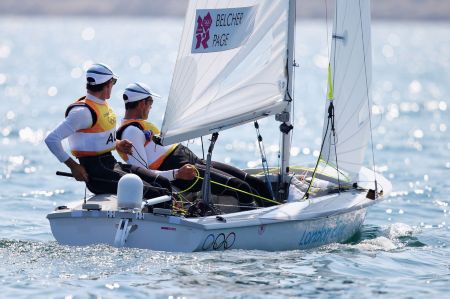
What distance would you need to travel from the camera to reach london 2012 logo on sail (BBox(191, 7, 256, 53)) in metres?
10.2

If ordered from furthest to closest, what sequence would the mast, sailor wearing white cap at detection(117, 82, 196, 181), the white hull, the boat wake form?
1. the boat wake
2. the mast
3. sailor wearing white cap at detection(117, 82, 196, 181)
4. the white hull

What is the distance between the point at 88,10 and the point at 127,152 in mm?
110141

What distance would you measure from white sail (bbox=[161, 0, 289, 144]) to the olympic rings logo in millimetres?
957

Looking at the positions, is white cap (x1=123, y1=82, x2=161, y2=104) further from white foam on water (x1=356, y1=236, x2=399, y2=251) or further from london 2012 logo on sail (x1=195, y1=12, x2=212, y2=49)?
white foam on water (x1=356, y1=236, x2=399, y2=251)

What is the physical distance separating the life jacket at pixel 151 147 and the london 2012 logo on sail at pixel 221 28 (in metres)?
0.84

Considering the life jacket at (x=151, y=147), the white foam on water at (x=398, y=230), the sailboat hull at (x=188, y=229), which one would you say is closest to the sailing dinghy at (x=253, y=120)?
the sailboat hull at (x=188, y=229)

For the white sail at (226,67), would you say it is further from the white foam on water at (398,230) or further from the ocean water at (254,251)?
the white foam on water at (398,230)

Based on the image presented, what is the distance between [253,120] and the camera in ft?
34.1

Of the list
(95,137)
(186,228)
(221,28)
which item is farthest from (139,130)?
(186,228)

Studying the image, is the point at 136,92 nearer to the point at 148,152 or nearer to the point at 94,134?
the point at 148,152

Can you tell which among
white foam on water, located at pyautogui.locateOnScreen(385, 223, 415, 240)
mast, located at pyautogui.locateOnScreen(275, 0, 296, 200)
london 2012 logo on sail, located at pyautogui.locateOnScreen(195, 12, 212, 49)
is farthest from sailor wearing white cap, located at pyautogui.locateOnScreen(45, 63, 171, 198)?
white foam on water, located at pyautogui.locateOnScreen(385, 223, 415, 240)

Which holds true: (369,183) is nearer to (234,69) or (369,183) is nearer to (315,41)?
(234,69)

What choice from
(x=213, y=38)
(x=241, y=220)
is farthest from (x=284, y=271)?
(x=213, y=38)

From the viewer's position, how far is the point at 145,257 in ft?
30.6
